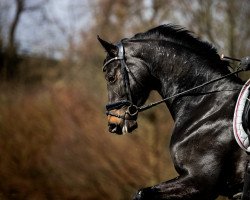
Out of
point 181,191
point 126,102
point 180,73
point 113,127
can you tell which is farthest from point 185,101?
point 181,191

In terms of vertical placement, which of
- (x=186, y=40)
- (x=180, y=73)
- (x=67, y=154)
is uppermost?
(x=67, y=154)

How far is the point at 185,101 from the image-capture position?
5.79 metres

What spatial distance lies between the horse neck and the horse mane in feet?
0.23

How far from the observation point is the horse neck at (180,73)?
5.76 metres

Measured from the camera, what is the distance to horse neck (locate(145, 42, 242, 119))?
18.9ft

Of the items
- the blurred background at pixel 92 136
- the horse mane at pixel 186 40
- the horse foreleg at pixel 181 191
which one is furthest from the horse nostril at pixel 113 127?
the blurred background at pixel 92 136

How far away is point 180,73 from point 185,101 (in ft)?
0.95

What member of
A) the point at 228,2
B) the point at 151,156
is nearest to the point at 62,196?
the point at 151,156

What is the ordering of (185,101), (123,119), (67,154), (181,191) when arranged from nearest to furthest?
→ 1. (181,191)
2. (185,101)
3. (123,119)
4. (67,154)

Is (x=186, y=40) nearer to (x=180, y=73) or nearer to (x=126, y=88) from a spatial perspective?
(x=180, y=73)

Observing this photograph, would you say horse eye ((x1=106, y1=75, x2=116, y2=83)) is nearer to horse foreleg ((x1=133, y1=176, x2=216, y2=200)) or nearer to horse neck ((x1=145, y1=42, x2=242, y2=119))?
horse neck ((x1=145, y1=42, x2=242, y2=119))

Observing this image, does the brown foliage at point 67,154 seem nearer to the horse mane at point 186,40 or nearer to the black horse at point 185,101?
the black horse at point 185,101

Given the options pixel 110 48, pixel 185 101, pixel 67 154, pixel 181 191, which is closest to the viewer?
pixel 181 191

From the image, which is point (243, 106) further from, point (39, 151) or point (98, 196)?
point (39, 151)
